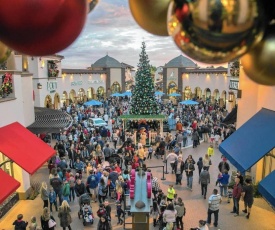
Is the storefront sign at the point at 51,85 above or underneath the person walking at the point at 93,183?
above

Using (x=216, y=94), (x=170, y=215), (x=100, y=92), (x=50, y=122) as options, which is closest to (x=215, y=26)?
(x=170, y=215)

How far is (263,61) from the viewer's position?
1616mm

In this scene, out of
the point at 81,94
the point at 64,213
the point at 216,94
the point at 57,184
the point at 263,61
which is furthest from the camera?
the point at 81,94

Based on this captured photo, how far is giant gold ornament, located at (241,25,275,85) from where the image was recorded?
5.13ft

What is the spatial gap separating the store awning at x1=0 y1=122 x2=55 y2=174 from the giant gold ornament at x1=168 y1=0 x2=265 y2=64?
25.2 ft

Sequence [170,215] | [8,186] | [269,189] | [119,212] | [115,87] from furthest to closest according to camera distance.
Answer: [115,87]
[119,212]
[170,215]
[8,186]
[269,189]

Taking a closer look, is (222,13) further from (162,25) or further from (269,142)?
(269,142)

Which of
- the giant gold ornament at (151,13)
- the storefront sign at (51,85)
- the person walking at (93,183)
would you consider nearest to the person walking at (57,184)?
the person walking at (93,183)

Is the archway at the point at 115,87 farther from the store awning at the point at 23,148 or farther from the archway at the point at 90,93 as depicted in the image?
the store awning at the point at 23,148

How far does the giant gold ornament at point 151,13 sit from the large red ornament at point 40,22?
24.4 inches

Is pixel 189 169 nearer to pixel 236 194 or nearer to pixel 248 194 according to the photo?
pixel 236 194

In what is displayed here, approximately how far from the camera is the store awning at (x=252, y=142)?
804 centimetres

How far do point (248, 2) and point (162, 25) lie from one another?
76cm

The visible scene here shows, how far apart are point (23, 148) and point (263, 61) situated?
9039mm
